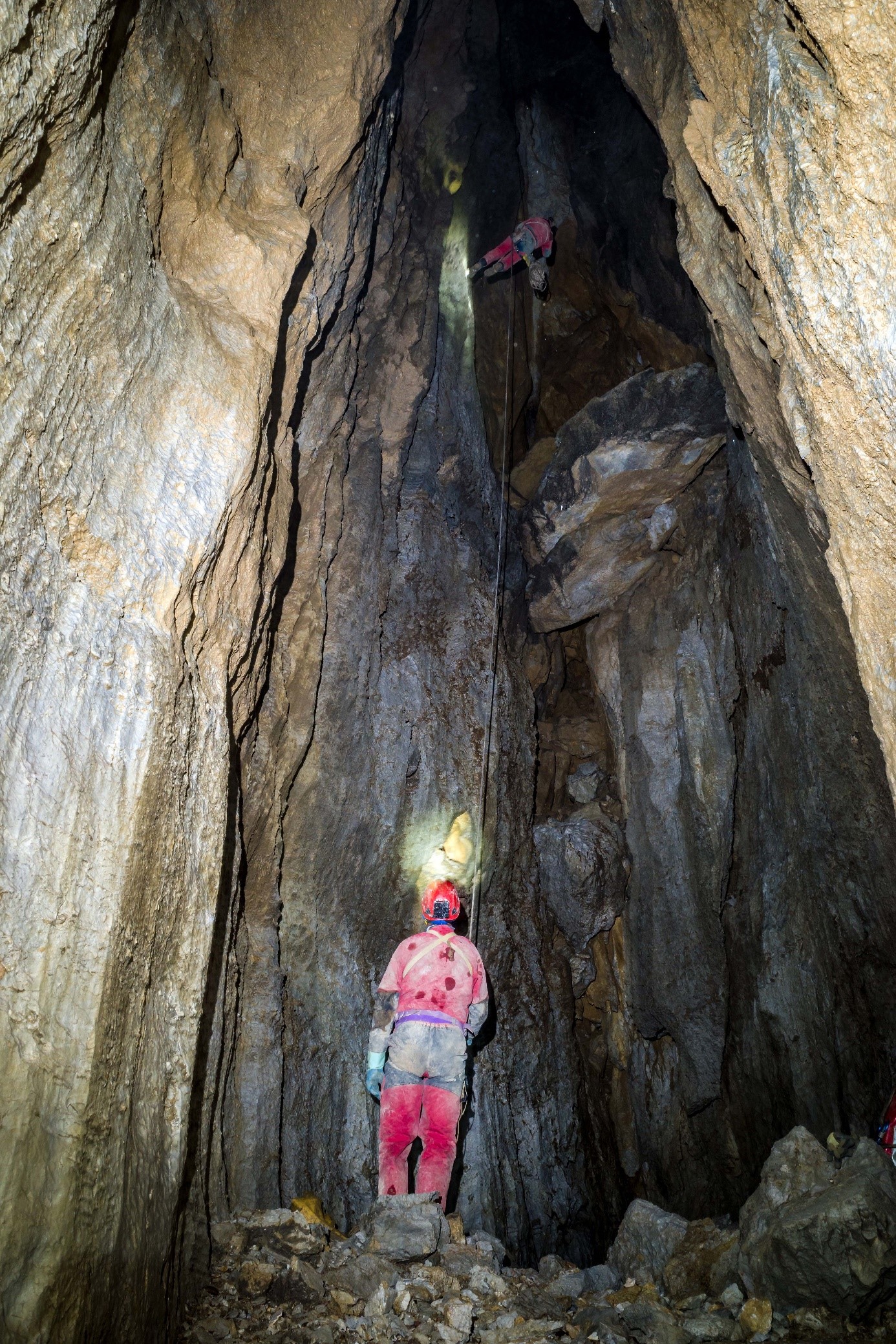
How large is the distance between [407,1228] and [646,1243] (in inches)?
61.4

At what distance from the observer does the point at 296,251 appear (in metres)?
4.38

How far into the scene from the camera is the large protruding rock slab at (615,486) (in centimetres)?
773

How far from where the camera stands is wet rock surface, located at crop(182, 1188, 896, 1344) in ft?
10.5

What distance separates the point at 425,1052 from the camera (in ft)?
16.6

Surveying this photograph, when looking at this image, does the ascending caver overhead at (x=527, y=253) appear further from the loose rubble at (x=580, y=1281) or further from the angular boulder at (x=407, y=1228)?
the angular boulder at (x=407, y=1228)

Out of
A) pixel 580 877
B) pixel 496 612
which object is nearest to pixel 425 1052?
pixel 580 877

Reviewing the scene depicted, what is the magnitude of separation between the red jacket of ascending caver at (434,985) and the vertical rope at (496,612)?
1.72 m

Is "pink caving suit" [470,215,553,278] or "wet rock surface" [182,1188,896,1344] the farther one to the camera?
"pink caving suit" [470,215,553,278]

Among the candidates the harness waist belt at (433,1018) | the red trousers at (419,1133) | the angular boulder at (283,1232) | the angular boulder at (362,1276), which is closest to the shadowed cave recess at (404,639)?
the angular boulder at (283,1232)

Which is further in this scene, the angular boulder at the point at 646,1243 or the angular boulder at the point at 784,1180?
the angular boulder at the point at 646,1243

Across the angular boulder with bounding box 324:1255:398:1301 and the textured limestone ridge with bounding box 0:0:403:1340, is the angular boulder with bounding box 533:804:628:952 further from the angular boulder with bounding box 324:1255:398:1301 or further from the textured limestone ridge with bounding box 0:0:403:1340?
the angular boulder with bounding box 324:1255:398:1301

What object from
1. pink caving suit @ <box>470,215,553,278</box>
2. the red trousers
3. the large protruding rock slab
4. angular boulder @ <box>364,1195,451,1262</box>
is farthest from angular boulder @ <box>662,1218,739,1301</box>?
pink caving suit @ <box>470,215,553,278</box>

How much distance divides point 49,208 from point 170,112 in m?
1.31

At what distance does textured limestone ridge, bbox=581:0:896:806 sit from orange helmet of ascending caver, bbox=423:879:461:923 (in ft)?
10.6
